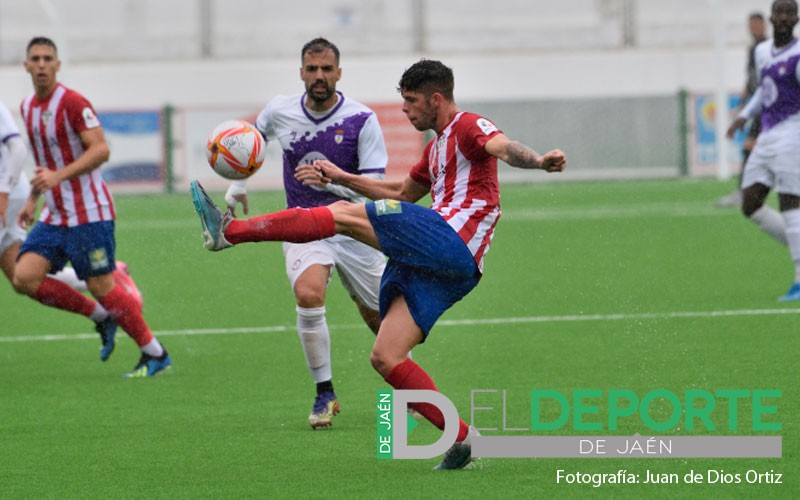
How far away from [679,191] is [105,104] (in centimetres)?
1373

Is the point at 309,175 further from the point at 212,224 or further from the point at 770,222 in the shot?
the point at 770,222

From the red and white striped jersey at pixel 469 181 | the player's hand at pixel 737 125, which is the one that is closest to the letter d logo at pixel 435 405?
the red and white striped jersey at pixel 469 181

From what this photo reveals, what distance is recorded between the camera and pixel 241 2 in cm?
3662

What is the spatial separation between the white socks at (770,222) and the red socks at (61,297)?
5524 mm

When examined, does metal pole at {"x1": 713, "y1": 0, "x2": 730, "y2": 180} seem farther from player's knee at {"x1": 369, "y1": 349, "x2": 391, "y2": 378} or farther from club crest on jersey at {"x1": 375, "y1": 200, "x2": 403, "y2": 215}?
player's knee at {"x1": 369, "y1": 349, "x2": 391, "y2": 378}

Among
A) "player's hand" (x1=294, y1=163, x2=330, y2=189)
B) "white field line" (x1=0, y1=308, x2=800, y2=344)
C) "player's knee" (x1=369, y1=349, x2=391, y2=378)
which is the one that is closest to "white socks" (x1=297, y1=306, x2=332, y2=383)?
"player's hand" (x1=294, y1=163, x2=330, y2=189)

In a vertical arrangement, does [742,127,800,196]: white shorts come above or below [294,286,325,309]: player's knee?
above

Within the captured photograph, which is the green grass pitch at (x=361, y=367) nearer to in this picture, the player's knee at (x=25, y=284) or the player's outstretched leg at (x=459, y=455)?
the player's outstretched leg at (x=459, y=455)

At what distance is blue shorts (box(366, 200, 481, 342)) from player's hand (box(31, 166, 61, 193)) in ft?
10.9

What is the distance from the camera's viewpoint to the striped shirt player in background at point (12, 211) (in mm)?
9852

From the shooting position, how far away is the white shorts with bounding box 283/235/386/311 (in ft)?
26.6

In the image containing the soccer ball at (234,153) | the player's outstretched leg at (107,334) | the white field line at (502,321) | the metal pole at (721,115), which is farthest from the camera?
the metal pole at (721,115)

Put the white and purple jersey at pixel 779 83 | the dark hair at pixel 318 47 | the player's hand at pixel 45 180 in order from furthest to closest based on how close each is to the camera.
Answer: the white and purple jersey at pixel 779 83 → the player's hand at pixel 45 180 → the dark hair at pixel 318 47

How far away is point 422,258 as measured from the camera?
256 inches
